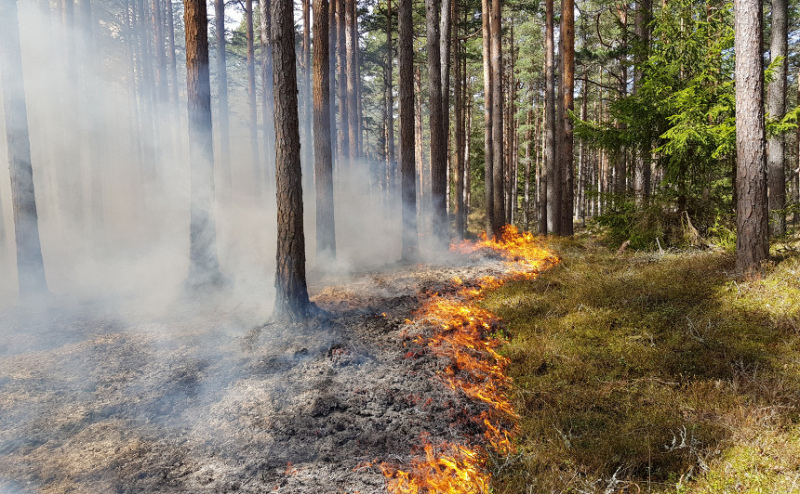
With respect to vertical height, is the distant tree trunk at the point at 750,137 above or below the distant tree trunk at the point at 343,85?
below

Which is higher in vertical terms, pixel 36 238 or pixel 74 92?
pixel 74 92

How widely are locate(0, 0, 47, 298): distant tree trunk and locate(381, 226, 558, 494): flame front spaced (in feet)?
28.3

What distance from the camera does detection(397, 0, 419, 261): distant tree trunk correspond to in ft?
40.6

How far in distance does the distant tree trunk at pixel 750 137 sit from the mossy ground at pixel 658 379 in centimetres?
50

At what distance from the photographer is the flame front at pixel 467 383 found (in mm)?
3568

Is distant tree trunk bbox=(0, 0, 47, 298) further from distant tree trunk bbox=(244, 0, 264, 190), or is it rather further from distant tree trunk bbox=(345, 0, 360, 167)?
distant tree trunk bbox=(244, 0, 264, 190)

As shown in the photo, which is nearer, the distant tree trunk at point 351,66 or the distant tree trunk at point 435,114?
the distant tree trunk at point 435,114

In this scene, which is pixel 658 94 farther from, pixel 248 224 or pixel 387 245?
pixel 248 224

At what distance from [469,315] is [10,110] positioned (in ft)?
34.3

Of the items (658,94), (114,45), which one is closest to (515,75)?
(658,94)

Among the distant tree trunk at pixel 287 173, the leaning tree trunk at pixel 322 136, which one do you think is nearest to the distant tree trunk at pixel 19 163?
the distant tree trunk at pixel 287 173

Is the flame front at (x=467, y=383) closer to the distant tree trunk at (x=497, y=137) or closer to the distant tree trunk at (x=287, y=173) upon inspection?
the distant tree trunk at (x=287, y=173)

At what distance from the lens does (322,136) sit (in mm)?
11664

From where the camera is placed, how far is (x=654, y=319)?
21.0ft
